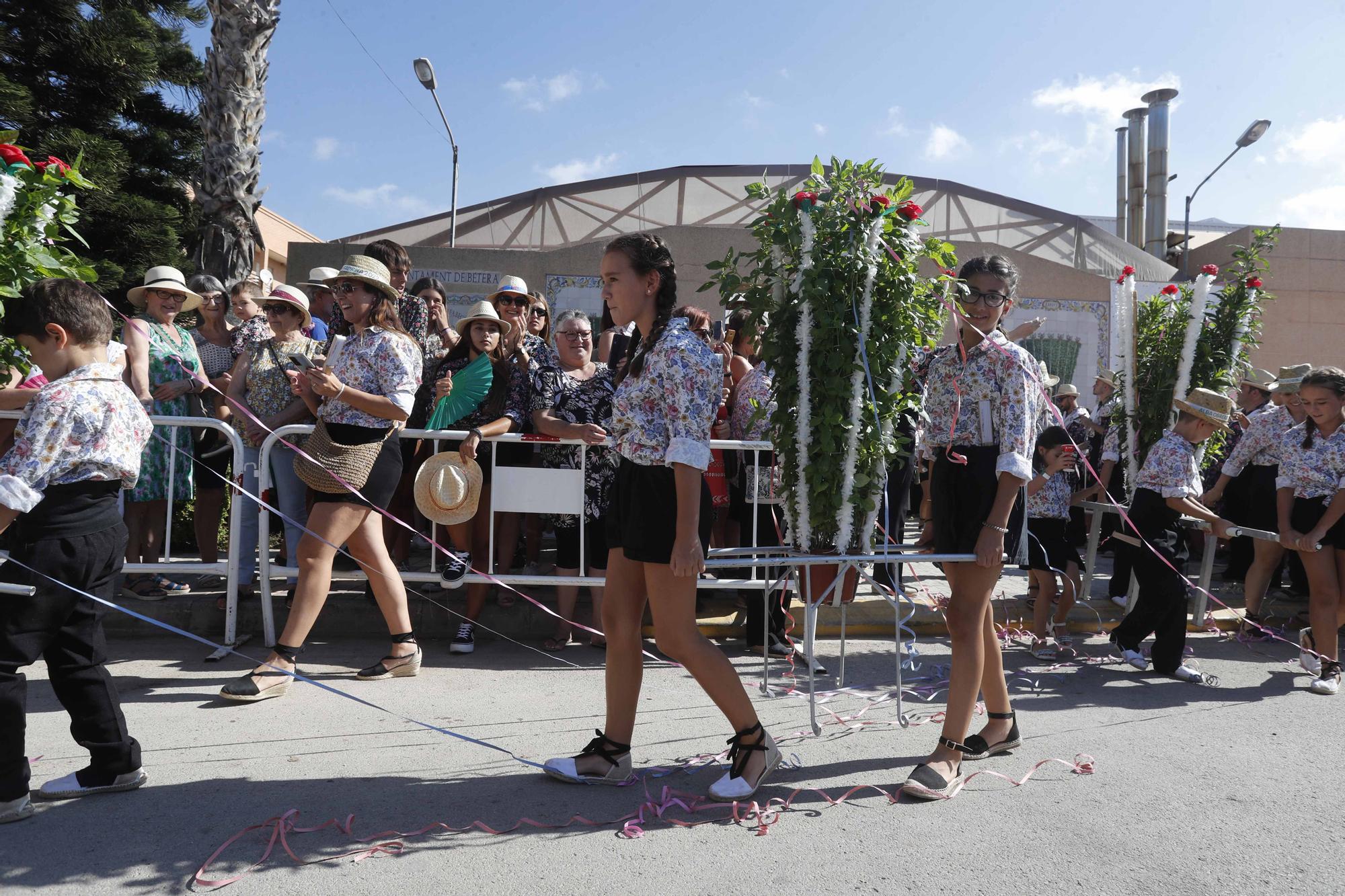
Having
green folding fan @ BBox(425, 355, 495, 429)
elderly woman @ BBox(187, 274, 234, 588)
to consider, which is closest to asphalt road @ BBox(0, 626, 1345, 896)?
elderly woman @ BBox(187, 274, 234, 588)

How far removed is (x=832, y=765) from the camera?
12.6 ft

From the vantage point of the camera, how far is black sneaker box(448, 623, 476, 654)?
5.57m

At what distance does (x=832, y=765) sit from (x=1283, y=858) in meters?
1.55

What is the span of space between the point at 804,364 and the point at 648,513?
3.19ft

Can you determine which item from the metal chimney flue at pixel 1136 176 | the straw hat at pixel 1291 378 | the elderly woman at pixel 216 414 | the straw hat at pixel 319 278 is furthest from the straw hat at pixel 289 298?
the metal chimney flue at pixel 1136 176

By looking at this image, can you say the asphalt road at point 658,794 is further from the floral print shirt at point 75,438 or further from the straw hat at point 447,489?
the floral print shirt at point 75,438

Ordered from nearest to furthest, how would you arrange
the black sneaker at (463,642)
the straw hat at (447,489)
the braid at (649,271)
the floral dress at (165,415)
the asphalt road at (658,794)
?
the asphalt road at (658,794) < the braid at (649,271) < the straw hat at (447,489) < the black sneaker at (463,642) < the floral dress at (165,415)

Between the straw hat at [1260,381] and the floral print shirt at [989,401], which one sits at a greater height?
the straw hat at [1260,381]

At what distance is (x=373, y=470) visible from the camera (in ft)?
15.4

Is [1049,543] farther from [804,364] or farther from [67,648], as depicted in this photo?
[67,648]

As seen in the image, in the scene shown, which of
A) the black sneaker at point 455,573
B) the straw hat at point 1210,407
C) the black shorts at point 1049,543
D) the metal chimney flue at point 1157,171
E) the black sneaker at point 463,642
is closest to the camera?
the black sneaker at point 455,573

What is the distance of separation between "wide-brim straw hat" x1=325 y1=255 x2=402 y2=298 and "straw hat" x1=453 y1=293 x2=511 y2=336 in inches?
36.0

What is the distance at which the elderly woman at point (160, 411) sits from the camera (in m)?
6.00

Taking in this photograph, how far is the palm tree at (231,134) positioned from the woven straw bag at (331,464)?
18.3ft
